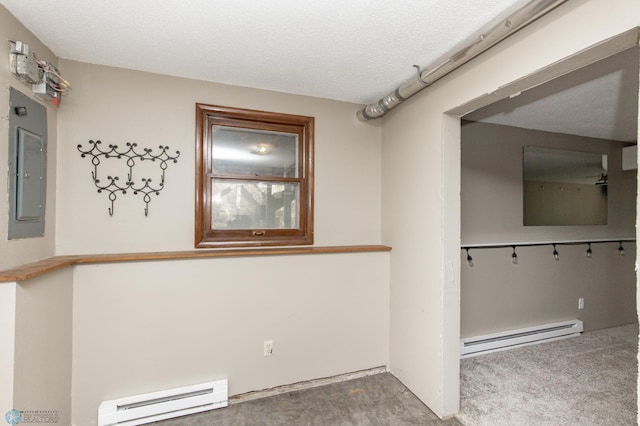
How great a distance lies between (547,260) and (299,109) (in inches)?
123

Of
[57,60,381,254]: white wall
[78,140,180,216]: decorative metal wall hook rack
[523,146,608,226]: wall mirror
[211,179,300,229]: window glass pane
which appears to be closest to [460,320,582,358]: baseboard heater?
[523,146,608,226]: wall mirror

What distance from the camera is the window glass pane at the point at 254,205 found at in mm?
2291

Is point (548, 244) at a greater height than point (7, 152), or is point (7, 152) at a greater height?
point (7, 152)

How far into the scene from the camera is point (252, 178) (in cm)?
235

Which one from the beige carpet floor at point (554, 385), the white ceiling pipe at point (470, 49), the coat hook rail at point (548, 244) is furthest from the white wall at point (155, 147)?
the beige carpet floor at point (554, 385)

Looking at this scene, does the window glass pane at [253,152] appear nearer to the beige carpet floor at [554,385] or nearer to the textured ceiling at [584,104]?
the textured ceiling at [584,104]

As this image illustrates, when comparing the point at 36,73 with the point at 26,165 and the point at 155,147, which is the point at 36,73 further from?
the point at 155,147

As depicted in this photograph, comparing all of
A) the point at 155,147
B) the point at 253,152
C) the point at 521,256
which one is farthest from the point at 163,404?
the point at 521,256

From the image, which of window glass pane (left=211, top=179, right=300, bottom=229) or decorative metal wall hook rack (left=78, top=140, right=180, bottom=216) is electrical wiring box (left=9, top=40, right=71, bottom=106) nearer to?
decorative metal wall hook rack (left=78, top=140, right=180, bottom=216)

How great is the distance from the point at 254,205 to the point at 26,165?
4.42 ft

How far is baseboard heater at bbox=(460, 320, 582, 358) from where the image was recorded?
9.23 feet

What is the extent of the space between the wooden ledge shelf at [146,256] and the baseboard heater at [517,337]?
1341mm

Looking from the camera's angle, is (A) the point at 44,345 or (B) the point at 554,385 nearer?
(A) the point at 44,345

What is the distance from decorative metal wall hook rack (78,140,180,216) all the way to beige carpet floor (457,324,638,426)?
8.75ft
